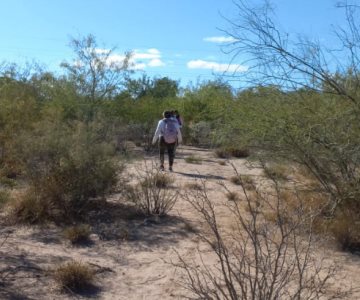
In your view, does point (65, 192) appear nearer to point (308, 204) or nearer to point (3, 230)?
point (3, 230)

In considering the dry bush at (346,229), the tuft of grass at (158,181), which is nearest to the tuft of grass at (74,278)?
the dry bush at (346,229)

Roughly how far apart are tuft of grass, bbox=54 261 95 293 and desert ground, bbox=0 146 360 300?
0.07m

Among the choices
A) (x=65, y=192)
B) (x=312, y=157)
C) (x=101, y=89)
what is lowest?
(x=65, y=192)

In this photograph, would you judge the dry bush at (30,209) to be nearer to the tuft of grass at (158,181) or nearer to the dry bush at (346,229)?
the tuft of grass at (158,181)

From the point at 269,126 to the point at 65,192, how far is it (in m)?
3.11

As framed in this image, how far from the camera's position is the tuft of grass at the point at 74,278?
18.5 ft

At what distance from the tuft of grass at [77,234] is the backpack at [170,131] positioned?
7306 millimetres

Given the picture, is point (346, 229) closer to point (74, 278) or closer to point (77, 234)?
point (77, 234)

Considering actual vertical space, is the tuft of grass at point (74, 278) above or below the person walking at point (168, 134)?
below

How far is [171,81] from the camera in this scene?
4969 centimetres

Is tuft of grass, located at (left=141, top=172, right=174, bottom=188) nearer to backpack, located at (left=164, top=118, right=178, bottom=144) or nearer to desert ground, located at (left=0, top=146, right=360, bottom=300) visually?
desert ground, located at (left=0, top=146, right=360, bottom=300)

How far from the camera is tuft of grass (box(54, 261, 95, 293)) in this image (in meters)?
5.63

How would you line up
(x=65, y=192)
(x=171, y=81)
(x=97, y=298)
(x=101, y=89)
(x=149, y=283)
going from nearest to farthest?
(x=97, y=298)
(x=149, y=283)
(x=65, y=192)
(x=101, y=89)
(x=171, y=81)

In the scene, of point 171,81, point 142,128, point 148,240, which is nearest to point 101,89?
point 142,128
